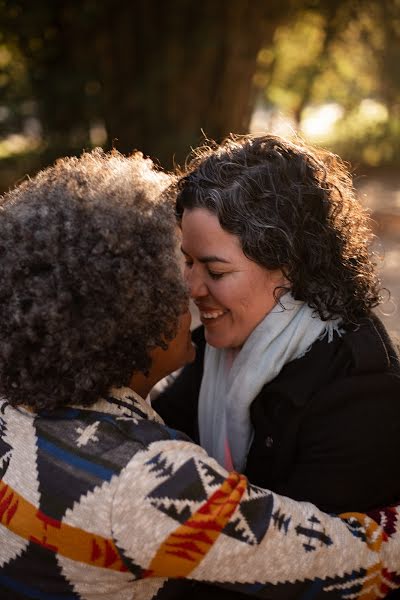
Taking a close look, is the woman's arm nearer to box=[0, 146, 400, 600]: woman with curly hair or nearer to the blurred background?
box=[0, 146, 400, 600]: woman with curly hair

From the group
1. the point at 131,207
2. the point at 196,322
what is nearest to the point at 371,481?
the point at 131,207

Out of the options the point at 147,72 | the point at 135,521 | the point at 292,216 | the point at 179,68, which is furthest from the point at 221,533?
the point at 147,72

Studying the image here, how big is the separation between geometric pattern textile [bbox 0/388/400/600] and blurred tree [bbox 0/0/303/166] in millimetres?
7182

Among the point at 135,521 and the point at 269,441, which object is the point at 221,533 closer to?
the point at 135,521

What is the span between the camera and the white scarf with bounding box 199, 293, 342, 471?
2162 mm

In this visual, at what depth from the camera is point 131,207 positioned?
1638mm

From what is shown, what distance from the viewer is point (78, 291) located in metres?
1.47

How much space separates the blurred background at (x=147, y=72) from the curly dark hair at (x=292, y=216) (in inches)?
156

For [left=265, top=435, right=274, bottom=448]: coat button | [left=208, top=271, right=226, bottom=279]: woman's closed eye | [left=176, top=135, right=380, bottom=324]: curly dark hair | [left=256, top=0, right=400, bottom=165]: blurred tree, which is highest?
[left=256, top=0, right=400, bottom=165]: blurred tree

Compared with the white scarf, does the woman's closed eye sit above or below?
above

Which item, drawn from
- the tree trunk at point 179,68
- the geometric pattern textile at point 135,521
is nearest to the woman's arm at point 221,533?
the geometric pattern textile at point 135,521

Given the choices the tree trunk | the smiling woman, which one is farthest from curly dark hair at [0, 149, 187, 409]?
the tree trunk

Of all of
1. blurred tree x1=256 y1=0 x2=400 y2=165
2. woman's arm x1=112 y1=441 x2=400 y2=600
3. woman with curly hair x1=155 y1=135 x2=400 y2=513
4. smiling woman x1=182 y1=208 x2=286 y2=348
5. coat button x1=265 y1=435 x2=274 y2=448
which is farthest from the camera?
blurred tree x1=256 y1=0 x2=400 y2=165

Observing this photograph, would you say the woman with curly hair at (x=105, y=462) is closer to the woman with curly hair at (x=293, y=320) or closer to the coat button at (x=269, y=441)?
the woman with curly hair at (x=293, y=320)
